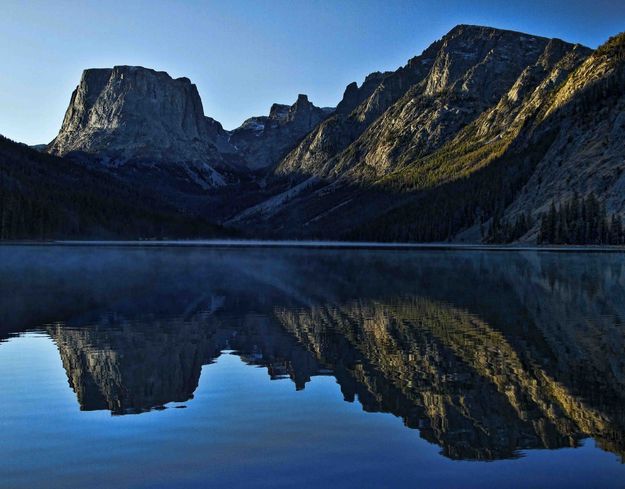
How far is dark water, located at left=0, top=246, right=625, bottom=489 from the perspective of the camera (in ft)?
50.6

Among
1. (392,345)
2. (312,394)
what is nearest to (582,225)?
(392,345)

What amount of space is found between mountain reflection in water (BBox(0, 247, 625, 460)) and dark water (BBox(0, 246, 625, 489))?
0.38ft

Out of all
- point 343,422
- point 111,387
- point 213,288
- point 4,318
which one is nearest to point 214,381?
point 111,387

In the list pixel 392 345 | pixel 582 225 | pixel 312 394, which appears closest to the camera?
pixel 312 394

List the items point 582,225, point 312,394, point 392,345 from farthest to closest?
point 582,225, point 392,345, point 312,394

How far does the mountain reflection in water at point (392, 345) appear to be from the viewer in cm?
2002

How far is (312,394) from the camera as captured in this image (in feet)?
75.2

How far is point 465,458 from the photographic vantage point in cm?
1631

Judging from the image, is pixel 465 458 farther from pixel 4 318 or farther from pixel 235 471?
pixel 4 318

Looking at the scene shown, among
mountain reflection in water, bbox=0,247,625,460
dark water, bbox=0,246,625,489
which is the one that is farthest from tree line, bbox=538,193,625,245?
dark water, bbox=0,246,625,489

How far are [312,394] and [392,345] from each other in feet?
30.6

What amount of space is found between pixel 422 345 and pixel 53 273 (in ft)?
197

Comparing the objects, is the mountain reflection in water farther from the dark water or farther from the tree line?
the tree line

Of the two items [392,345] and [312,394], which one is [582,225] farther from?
[312,394]
